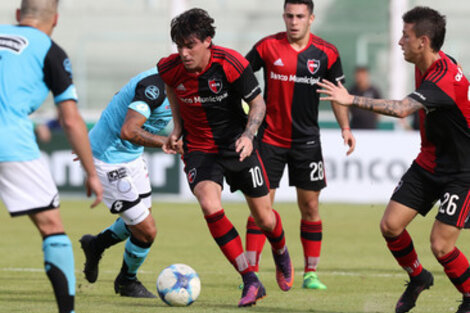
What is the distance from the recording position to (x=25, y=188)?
5.26 m

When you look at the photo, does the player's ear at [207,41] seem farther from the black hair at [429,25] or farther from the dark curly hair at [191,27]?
the black hair at [429,25]

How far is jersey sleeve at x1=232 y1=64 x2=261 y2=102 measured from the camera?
694cm

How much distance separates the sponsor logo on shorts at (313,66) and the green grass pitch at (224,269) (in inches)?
77.2

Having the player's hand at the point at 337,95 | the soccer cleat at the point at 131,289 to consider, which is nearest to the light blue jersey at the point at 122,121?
the soccer cleat at the point at 131,289

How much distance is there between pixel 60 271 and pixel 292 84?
3.63 meters

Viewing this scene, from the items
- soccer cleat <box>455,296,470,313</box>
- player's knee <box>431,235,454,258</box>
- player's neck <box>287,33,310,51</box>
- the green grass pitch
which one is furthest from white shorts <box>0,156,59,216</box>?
player's neck <box>287,33,310,51</box>

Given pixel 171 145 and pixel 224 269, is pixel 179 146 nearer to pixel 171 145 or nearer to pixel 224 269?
pixel 171 145

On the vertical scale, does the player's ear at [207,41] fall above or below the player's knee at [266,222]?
above

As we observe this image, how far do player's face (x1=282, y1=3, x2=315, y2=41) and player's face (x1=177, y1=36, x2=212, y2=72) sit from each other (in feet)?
5.29

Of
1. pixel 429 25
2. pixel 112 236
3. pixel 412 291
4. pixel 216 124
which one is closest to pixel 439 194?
pixel 412 291

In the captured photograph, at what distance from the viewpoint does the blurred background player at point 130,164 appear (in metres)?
7.38

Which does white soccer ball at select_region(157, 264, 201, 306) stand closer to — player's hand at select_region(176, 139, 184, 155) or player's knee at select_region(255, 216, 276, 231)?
player's knee at select_region(255, 216, 276, 231)

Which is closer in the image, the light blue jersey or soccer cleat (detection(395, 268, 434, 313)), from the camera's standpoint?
soccer cleat (detection(395, 268, 434, 313))

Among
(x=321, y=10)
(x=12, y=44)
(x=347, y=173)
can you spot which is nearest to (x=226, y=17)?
(x=321, y=10)
